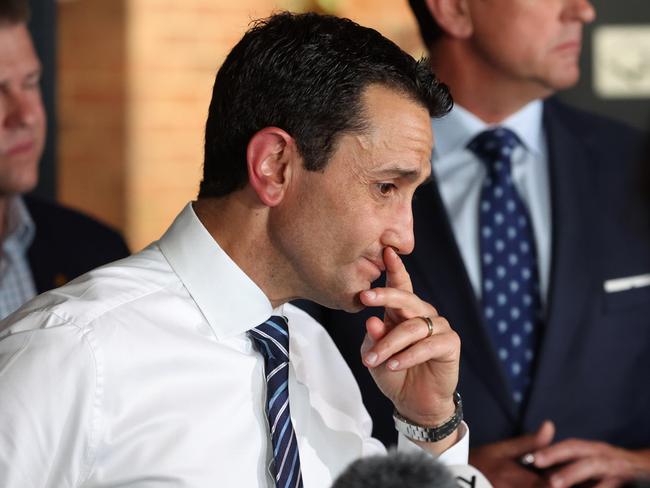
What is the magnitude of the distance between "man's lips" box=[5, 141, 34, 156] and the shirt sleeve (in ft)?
3.72

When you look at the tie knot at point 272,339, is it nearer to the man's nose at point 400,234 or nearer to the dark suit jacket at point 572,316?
the man's nose at point 400,234

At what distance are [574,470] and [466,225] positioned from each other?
465mm

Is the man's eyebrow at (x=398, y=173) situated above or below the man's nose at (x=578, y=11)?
below

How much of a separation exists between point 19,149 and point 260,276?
1077 millimetres

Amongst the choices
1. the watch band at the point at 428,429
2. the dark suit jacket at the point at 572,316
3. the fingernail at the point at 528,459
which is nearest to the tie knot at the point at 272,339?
the watch band at the point at 428,429

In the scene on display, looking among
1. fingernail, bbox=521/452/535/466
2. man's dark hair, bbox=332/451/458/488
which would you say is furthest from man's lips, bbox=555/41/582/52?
man's dark hair, bbox=332/451/458/488

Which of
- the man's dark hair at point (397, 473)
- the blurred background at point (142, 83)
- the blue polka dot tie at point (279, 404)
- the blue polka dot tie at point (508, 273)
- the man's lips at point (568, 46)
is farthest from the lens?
the blurred background at point (142, 83)

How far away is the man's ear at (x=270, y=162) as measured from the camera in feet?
4.86

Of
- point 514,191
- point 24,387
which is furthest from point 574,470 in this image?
point 24,387

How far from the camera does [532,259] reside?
2.07 metres

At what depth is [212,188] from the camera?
1563 mm

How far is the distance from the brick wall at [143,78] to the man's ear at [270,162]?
1.96 meters

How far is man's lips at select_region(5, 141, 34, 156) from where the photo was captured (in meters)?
2.41

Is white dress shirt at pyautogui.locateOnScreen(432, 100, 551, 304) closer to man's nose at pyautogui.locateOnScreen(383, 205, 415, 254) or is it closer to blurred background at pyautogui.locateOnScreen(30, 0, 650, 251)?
man's nose at pyautogui.locateOnScreen(383, 205, 415, 254)
